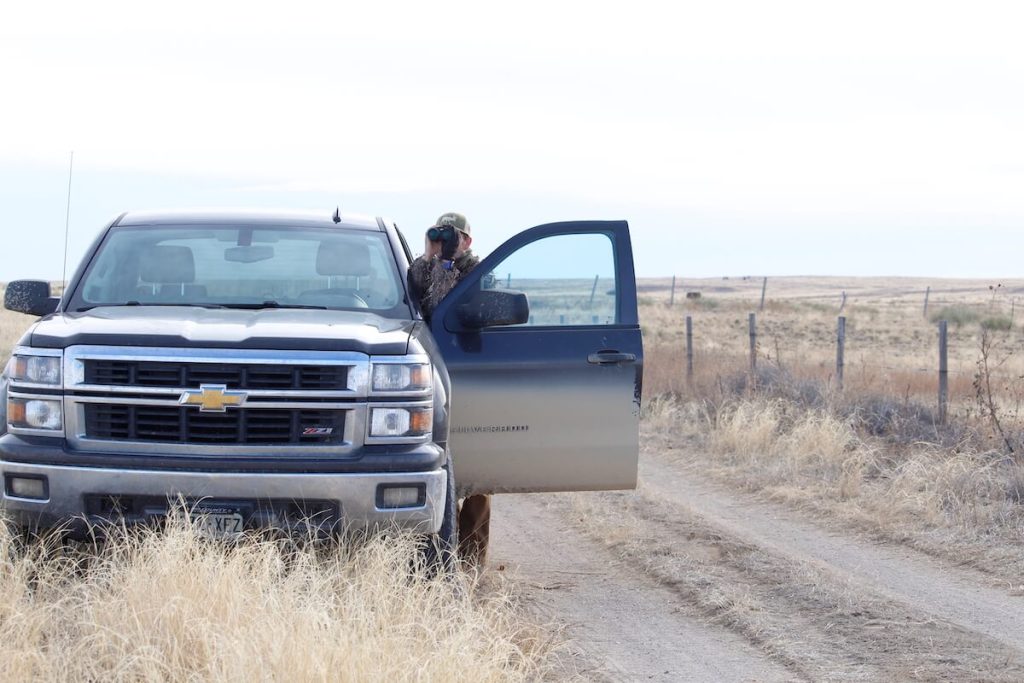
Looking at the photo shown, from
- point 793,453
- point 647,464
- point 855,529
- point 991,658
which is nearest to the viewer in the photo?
point 991,658

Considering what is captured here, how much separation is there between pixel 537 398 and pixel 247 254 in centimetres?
166

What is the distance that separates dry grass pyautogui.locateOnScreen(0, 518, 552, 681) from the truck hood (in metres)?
0.76

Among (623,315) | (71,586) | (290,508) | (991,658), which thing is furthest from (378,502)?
(991,658)

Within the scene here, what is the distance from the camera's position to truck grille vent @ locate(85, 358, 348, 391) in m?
5.11

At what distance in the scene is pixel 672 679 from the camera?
17.0ft

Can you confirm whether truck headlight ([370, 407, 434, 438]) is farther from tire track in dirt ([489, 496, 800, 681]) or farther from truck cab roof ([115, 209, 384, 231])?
truck cab roof ([115, 209, 384, 231])

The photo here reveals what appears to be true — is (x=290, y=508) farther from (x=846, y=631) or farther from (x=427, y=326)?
(x=846, y=631)

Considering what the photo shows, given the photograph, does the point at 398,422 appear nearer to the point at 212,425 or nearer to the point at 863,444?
the point at 212,425

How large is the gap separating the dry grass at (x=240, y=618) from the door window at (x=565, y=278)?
1.74m

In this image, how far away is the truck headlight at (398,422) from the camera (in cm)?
518

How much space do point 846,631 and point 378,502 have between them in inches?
92.5

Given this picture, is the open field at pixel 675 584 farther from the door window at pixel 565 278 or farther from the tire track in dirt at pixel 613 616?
the door window at pixel 565 278

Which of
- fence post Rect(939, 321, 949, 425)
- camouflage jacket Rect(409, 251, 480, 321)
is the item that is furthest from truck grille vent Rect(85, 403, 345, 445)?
fence post Rect(939, 321, 949, 425)

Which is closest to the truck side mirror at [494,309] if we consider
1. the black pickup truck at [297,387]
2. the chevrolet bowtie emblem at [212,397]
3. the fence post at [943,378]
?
the black pickup truck at [297,387]
